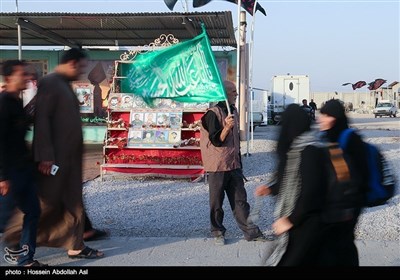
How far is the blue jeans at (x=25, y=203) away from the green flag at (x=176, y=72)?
2.04m

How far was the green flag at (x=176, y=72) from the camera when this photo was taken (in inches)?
242


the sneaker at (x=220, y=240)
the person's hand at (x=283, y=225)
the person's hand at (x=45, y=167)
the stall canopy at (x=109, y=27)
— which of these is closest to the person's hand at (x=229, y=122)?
the sneaker at (x=220, y=240)

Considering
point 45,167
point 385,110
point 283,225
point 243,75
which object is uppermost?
point 243,75

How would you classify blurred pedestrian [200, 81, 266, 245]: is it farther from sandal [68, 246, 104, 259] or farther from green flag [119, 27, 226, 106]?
sandal [68, 246, 104, 259]

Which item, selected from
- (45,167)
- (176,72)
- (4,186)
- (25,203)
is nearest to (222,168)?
(176,72)

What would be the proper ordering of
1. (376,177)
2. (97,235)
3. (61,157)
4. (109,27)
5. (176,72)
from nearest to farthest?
(376,177) < (61,157) < (97,235) < (176,72) < (109,27)

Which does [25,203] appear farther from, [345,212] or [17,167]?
[345,212]

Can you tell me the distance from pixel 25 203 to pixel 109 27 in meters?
10.5

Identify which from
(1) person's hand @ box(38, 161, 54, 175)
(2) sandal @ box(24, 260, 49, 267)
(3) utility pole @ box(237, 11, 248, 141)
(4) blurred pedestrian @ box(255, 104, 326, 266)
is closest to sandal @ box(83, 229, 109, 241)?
(2) sandal @ box(24, 260, 49, 267)

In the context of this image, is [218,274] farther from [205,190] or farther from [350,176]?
[205,190]

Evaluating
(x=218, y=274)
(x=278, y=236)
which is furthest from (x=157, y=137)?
(x=278, y=236)

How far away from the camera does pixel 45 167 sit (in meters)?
4.71

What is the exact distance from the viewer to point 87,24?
1379cm

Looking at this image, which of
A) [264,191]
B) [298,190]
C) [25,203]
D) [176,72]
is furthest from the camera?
[176,72]
